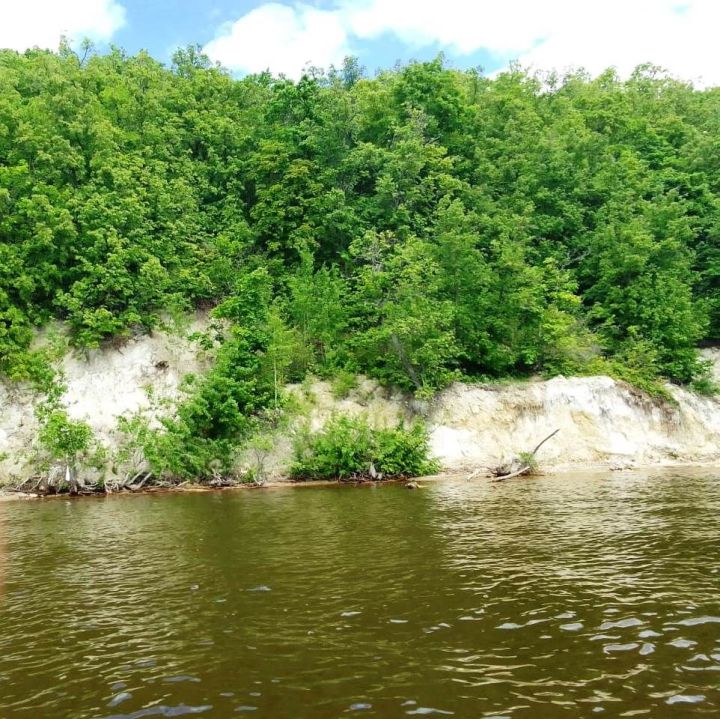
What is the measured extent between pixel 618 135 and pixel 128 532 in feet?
205

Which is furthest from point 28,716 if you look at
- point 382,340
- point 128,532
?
point 382,340

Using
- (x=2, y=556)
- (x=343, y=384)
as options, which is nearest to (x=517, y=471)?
(x=343, y=384)

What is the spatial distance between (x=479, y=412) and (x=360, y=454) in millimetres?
9228

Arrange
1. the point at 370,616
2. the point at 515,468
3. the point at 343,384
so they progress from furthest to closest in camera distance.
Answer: the point at 343,384 < the point at 515,468 < the point at 370,616

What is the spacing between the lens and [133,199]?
1674 inches

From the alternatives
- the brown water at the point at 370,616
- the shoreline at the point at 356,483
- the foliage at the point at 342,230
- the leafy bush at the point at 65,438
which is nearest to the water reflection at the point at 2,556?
the brown water at the point at 370,616

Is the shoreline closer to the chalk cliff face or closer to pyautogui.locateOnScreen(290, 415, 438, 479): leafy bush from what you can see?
pyautogui.locateOnScreen(290, 415, 438, 479): leafy bush

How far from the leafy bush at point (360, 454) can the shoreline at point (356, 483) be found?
589 millimetres

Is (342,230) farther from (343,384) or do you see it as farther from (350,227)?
(343,384)

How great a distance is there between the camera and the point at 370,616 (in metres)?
11.2

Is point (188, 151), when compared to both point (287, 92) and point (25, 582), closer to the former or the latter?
point (287, 92)

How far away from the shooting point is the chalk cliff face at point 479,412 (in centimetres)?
3747

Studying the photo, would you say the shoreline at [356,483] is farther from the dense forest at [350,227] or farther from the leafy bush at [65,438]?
the dense forest at [350,227]

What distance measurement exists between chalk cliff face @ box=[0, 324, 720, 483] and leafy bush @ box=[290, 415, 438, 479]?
1.53 metres
